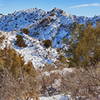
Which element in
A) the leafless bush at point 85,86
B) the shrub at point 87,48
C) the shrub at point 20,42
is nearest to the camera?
the leafless bush at point 85,86

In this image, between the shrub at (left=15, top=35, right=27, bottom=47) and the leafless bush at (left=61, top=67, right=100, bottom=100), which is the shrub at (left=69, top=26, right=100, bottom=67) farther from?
the shrub at (left=15, top=35, right=27, bottom=47)

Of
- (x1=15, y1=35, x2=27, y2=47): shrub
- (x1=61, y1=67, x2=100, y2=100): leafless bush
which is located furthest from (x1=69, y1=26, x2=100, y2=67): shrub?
(x1=15, y1=35, x2=27, y2=47): shrub

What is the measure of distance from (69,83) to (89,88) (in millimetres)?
457

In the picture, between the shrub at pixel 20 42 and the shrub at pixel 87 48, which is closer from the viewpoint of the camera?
the shrub at pixel 87 48

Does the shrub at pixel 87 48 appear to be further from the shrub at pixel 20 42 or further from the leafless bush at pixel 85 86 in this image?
the shrub at pixel 20 42

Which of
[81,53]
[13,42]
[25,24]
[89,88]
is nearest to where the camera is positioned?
[89,88]

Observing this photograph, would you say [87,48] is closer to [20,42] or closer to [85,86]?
[85,86]

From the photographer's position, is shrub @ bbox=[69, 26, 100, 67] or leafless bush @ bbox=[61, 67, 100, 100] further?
shrub @ bbox=[69, 26, 100, 67]

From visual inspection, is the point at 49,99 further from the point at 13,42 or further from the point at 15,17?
the point at 15,17

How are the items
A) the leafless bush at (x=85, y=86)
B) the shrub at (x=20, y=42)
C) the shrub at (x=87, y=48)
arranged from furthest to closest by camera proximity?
the shrub at (x=20, y=42)
the shrub at (x=87, y=48)
the leafless bush at (x=85, y=86)

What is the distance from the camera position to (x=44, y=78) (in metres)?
7.19

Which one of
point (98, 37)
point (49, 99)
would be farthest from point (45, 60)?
point (49, 99)

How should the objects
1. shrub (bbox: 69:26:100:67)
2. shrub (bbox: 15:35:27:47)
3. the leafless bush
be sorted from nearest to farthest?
the leafless bush < shrub (bbox: 69:26:100:67) < shrub (bbox: 15:35:27:47)

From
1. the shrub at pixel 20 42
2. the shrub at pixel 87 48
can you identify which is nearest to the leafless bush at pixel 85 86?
the shrub at pixel 87 48
